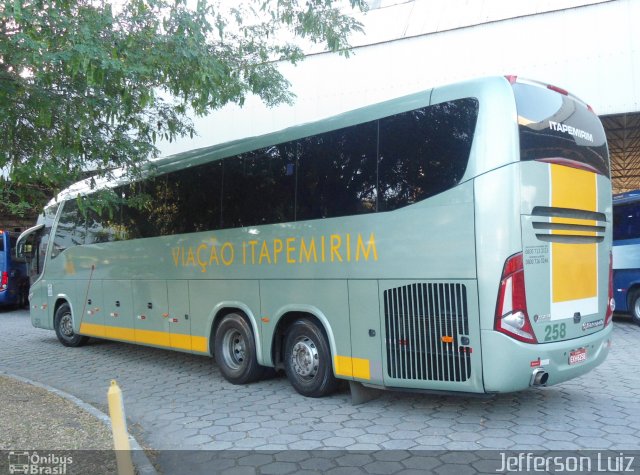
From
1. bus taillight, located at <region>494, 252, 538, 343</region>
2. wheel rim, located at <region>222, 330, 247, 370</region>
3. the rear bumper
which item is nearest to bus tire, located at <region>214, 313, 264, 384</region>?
wheel rim, located at <region>222, 330, 247, 370</region>

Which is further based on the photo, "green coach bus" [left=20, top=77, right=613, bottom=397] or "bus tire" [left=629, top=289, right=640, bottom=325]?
"bus tire" [left=629, top=289, right=640, bottom=325]

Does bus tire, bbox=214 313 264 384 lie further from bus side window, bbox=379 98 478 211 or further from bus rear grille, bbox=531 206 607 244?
bus rear grille, bbox=531 206 607 244

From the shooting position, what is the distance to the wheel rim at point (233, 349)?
797 cm

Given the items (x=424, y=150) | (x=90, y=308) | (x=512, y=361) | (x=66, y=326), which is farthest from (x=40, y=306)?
(x=512, y=361)

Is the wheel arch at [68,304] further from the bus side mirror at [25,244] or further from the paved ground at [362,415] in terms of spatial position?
the paved ground at [362,415]

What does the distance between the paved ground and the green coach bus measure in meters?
0.42

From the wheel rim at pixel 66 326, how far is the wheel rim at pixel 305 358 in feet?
21.9

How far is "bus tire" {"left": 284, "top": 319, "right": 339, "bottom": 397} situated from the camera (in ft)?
22.0

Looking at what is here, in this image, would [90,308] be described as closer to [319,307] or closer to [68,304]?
[68,304]

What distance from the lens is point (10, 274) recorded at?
2109cm

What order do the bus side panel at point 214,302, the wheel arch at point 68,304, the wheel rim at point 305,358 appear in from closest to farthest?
the wheel rim at point 305,358 < the bus side panel at point 214,302 < the wheel arch at point 68,304

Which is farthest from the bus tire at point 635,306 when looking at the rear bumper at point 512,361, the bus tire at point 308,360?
the bus tire at point 308,360

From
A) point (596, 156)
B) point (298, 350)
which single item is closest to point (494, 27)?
point (596, 156)

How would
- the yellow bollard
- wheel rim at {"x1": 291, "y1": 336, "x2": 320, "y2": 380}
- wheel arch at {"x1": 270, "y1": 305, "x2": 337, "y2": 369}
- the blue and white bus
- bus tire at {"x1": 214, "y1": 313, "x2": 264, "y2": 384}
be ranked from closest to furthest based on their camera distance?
the yellow bollard < wheel arch at {"x1": 270, "y1": 305, "x2": 337, "y2": 369} < wheel rim at {"x1": 291, "y1": 336, "x2": 320, "y2": 380} < bus tire at {"x1": 214, "y1": 313, "x2": 264, "y2": 384} < the blue and white bus
